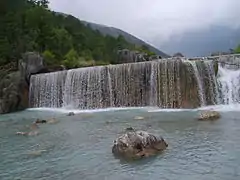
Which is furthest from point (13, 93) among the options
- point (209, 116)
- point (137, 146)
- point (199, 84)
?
point (137, 146)

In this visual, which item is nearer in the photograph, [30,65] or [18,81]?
[18,81]

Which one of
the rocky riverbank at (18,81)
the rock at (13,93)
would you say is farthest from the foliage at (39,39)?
the rock at (13,93)

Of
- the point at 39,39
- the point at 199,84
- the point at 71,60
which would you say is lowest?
the point at 199,84

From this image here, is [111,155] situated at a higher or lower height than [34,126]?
lower

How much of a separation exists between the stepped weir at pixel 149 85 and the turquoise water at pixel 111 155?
4897 millimetres

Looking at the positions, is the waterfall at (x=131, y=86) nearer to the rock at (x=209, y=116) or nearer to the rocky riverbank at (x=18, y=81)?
the rocky riverbank at (x=18, y=81)

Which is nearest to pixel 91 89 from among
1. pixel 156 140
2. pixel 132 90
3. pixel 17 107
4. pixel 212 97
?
pixel 132 90

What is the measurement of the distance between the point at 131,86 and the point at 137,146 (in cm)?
1316

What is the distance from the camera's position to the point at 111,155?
10.7 metres

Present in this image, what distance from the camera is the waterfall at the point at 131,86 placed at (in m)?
21.6

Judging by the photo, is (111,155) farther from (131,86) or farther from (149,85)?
(131,86)

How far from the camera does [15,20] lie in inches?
1451

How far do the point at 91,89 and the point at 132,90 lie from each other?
2.82m

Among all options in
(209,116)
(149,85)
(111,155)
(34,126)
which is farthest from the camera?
(149,85)
